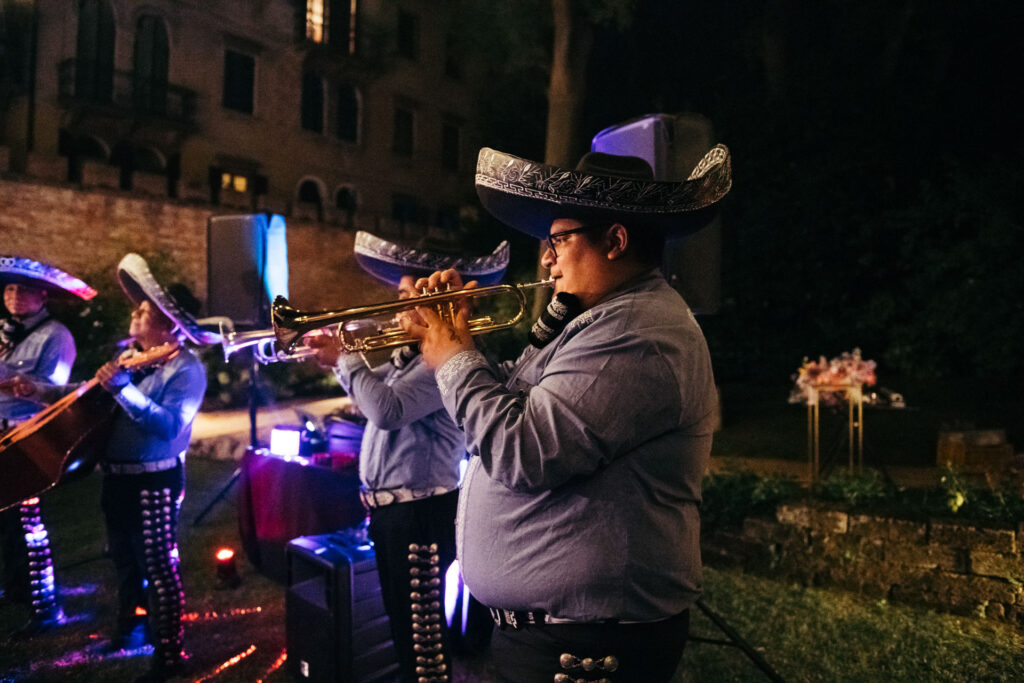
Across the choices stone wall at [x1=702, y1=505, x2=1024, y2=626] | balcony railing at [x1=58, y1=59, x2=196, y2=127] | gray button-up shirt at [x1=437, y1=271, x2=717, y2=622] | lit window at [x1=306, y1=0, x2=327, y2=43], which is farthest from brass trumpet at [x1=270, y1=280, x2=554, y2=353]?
lit window at [x1=306, y1=0, x2=327, y2=43]

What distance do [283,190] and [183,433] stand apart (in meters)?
20.2

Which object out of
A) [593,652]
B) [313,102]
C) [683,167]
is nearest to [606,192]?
[593,652]

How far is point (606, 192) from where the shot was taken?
1697mm

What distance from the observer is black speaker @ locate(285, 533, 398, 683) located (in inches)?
128

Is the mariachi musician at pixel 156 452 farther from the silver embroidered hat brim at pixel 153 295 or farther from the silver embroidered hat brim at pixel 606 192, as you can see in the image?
the silver embroidered hat brim at pixel 606 192

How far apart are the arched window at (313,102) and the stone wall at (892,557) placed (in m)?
21.8

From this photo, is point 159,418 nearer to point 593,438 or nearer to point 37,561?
point 37,561

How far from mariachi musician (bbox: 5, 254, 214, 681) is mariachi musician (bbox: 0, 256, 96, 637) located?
2.87 feet

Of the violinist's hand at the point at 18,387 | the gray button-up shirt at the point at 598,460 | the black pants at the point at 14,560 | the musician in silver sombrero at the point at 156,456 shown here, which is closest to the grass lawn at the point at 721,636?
the black pants at the point at 14,560

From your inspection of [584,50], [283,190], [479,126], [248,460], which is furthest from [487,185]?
[283,190]

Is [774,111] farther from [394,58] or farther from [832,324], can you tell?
[394,58]

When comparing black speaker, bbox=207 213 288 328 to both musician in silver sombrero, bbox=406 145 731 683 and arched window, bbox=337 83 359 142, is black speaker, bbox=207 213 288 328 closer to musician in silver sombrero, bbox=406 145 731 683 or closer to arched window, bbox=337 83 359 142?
musician in silver sombrero, bbox=406 145 731 683

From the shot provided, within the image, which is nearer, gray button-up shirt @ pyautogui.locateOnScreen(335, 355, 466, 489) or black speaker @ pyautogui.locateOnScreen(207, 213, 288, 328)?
gray button-up shirt @ pyautogui.locateOnScreen(335, 355, 466, 489)

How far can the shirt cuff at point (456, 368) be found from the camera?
171 centimetres
